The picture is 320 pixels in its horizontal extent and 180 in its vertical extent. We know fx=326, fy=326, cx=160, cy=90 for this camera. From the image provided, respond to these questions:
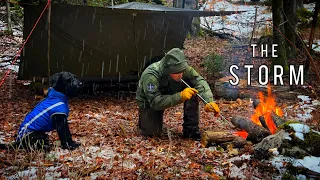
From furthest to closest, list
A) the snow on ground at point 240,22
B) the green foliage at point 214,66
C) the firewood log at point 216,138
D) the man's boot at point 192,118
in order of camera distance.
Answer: the snow on ground at point 240,22 < the green foliage at point 214,66 < the man's boot at point 192,118 < the firewood log at point 216,138

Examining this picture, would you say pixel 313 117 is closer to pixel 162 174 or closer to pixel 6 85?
pixel 162 174

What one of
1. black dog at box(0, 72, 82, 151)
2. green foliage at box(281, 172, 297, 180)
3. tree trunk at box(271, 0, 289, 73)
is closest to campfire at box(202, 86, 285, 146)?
green foliage at box(281, 172, 297, 180)

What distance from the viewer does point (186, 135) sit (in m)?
4.79

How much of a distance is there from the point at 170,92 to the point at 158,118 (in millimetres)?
429

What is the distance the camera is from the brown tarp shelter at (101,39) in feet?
23.0

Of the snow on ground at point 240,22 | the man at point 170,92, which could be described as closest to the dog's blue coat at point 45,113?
the man at point 170,92

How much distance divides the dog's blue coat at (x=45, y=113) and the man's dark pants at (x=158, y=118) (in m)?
1.31

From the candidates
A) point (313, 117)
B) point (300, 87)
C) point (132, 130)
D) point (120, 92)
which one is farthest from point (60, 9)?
point (300, 87)

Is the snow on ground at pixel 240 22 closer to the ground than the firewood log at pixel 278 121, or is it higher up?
higher up

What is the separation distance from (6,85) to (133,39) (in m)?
3.45

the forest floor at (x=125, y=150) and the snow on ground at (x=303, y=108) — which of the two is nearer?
the forest floor at (x=125, y=150)

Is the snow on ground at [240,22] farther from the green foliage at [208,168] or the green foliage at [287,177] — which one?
the green foliage at [287,177]

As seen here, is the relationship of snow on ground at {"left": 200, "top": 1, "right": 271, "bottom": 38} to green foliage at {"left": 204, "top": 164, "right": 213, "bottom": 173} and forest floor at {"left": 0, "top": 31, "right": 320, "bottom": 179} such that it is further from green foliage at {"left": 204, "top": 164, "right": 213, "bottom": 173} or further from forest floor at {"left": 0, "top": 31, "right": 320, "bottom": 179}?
green foliage at {"left": 204, "top": 164, "right": 213, "bottom": 173}

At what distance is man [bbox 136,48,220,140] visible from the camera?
4.25 meters
